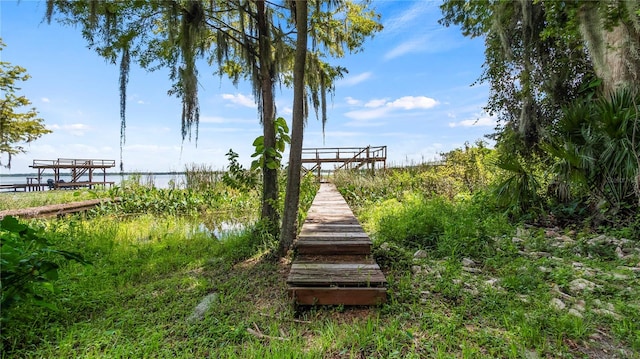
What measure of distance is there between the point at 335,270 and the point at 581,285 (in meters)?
2.01

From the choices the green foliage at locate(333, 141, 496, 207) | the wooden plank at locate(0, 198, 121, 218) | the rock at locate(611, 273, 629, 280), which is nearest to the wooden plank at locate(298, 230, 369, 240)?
the rock at locate(611, 273, 629, 280)

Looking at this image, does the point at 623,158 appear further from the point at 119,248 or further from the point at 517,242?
the point at 119,248

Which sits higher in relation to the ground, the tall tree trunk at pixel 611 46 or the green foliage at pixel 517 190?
the tall tree trunk at pixel 611 46

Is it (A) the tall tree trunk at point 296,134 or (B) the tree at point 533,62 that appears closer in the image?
(A) the tall tree trunk at point 296,134

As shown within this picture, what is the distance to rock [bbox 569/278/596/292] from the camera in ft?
7.76

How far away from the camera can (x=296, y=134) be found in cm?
323

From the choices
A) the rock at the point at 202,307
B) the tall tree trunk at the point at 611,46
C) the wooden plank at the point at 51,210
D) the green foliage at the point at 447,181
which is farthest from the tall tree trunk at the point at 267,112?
the wooden plank at the point at 51,210

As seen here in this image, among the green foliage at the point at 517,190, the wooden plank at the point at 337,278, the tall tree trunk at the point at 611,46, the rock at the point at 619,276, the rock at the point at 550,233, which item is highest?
the tall tree trunk at the point at 611,46

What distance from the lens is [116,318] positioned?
2.19 m

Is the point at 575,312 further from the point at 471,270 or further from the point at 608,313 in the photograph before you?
the point at 471,270

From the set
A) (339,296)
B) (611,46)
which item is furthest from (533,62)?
(339,296)

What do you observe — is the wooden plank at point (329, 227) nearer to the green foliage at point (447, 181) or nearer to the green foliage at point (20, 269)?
the green foliage at point (20, 269)

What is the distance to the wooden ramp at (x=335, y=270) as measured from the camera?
2.21 meters

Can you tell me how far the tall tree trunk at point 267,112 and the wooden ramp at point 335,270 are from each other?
2.46ft
